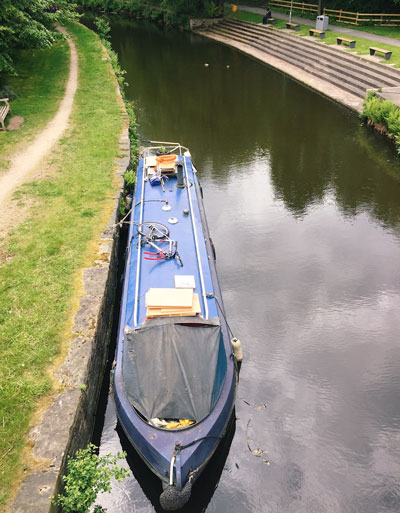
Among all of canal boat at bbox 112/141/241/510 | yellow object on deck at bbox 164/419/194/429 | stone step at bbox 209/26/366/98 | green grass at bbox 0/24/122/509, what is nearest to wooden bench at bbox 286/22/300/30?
stone step at bbox 209/26/366/98

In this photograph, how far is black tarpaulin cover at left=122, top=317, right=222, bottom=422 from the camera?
7336 mm

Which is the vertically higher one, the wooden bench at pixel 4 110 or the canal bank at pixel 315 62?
the canal bank at pixel 315 62

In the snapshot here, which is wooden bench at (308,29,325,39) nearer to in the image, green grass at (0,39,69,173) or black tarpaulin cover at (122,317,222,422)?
green grass at (0,39,69,173)

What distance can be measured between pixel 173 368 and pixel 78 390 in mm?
1907

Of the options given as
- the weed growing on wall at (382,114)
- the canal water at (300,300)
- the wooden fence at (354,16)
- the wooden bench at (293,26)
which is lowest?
the canal water at (300,300)

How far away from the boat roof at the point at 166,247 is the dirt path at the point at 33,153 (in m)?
4.33

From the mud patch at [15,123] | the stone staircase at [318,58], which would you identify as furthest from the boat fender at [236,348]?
the stone staircase at [318,58]

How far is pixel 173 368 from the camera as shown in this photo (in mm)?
7551

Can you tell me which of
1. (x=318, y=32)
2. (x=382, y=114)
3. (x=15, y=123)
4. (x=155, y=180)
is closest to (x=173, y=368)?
(x=155, y=180)

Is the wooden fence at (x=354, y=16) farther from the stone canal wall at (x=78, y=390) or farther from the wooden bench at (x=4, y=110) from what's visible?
the stone canal wall at (x=78, y=390)

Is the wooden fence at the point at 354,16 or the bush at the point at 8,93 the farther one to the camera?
the wooden fence at the point at 354,16

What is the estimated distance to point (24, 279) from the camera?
10.5 metres

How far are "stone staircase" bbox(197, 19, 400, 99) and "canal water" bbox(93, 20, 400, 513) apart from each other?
9.03 ft

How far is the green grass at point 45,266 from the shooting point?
771 cm
